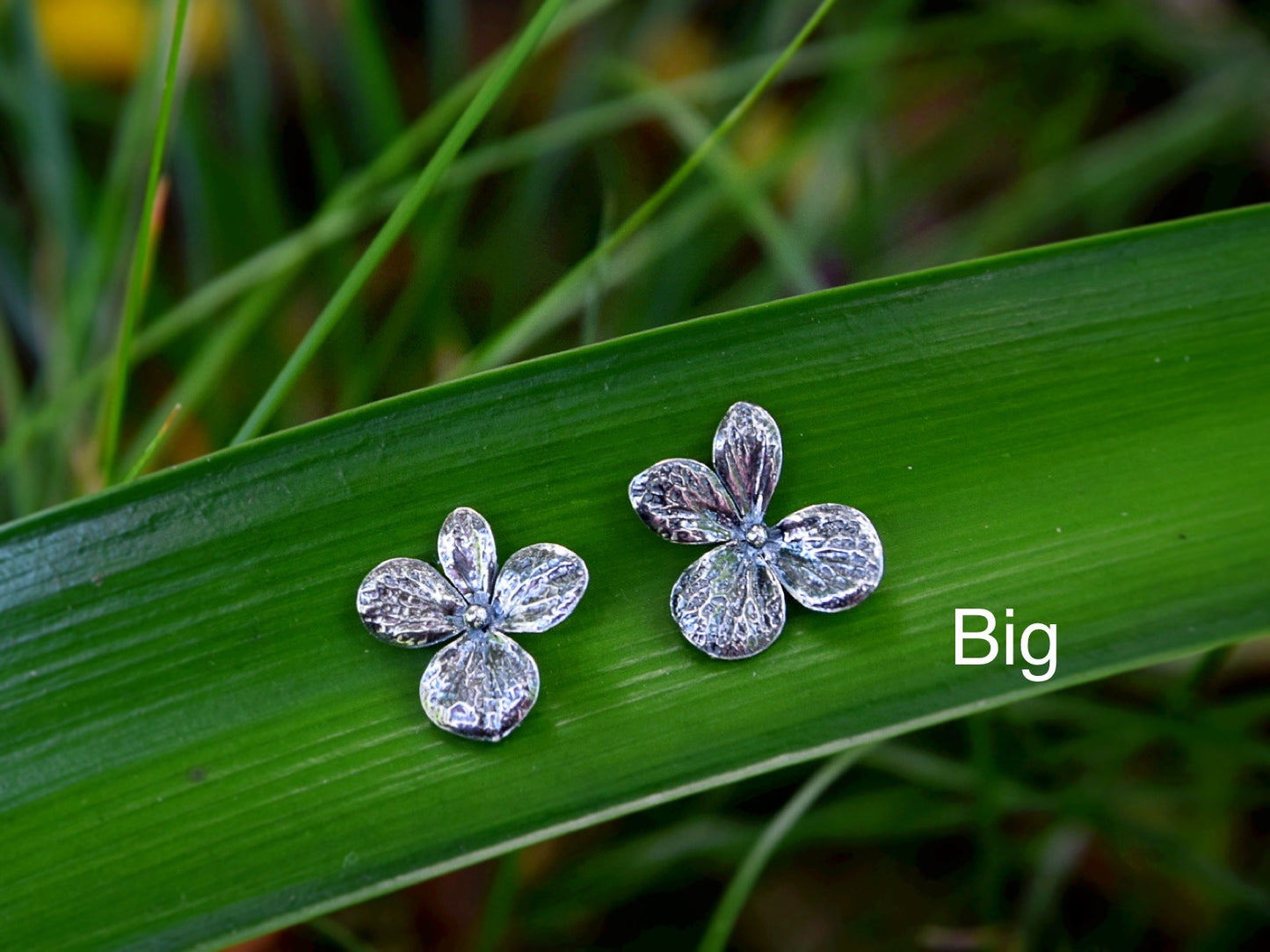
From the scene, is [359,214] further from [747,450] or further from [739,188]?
[747,450]

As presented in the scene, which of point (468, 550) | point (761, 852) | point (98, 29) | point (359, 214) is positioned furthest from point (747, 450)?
point (98, 29)

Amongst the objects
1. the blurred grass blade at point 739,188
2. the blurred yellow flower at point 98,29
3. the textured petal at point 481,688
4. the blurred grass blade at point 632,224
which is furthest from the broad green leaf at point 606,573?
the blurred yellow flower at point 98,29

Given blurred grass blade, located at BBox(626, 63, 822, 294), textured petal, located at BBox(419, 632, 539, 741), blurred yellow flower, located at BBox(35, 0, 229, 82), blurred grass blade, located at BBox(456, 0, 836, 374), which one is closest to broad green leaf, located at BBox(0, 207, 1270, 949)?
textured petal, located at BBox(419, 632, 539, 741)

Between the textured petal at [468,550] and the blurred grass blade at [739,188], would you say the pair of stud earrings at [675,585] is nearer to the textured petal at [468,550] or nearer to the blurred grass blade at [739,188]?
the textured petal at [468,550]

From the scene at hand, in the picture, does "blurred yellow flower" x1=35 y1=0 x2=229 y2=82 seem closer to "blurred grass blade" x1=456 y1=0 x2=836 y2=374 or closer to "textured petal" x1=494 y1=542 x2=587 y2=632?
"blurred grass blade" x1=456 y1=0 x2=836 y2=374

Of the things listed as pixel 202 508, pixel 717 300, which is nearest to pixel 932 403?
pixel 202 508

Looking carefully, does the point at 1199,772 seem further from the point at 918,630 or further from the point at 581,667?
the point at 581,667
